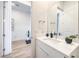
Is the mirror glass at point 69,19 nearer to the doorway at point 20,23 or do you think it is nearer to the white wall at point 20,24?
the doorway at point 20,23

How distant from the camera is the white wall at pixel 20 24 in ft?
28.3

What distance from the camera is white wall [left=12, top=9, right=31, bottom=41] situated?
28.3 feet

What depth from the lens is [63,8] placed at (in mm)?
2898

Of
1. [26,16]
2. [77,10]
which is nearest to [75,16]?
[77,10]

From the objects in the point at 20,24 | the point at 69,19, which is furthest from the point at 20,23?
the point at 69,19

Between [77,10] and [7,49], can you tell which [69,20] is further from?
[7,49]

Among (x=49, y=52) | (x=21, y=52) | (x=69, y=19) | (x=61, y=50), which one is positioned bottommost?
(x=21, y=52)

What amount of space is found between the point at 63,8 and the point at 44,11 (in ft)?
4.36

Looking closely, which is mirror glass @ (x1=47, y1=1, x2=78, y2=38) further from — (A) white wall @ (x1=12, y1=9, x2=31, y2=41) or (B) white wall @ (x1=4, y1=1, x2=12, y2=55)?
(A) white wall @ (x1=12, y1=9, x2=31, y2=41)

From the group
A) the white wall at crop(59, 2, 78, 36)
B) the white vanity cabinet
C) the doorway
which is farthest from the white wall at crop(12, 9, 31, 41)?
the white wall at crop(59, 2, 78, 36)

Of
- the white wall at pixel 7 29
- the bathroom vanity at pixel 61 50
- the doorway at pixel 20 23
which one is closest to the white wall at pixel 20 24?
the doorway at pixel 20 23

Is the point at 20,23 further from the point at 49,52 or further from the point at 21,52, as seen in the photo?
the point at 49,52

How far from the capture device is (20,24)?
9.17 meters

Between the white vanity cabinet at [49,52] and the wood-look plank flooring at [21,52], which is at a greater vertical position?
the white vanity cabinet at [49,52]
